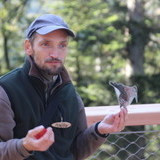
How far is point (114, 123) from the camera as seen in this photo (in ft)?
5.97

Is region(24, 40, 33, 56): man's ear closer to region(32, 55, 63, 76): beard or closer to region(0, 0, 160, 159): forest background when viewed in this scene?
region(32, 55, 63, 76): beard

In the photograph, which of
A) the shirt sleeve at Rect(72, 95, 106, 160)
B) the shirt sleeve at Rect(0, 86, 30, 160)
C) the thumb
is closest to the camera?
the thumb

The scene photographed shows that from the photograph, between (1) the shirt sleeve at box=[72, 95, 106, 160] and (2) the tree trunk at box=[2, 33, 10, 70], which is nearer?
(1) the shirt sleeve at box=[72, 95, 106, 160]

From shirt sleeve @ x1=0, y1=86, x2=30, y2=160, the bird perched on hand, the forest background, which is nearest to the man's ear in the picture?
shirt sleeve @ x1=0, y1=86, x2=30, y2=160

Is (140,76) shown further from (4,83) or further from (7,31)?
(4,83)

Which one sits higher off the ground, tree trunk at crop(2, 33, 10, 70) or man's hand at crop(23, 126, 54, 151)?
man's hand at crop(23, 126, 54, 151)

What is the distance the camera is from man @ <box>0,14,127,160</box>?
5.48 feet

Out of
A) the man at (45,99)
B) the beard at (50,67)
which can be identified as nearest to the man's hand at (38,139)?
the man at (45,99)

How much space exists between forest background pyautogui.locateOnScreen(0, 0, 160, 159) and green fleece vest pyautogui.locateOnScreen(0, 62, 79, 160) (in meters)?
7.67

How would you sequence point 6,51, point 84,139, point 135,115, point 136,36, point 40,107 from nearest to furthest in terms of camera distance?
point 40,107 < point 84,139 < point 135,115 < point 136,36 < point 6,51

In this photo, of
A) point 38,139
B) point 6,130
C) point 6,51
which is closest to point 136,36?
point 6,51

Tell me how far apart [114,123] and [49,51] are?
400 mm

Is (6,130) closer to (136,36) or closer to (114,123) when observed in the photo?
(114,123)

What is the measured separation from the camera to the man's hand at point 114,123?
69.9 inches
